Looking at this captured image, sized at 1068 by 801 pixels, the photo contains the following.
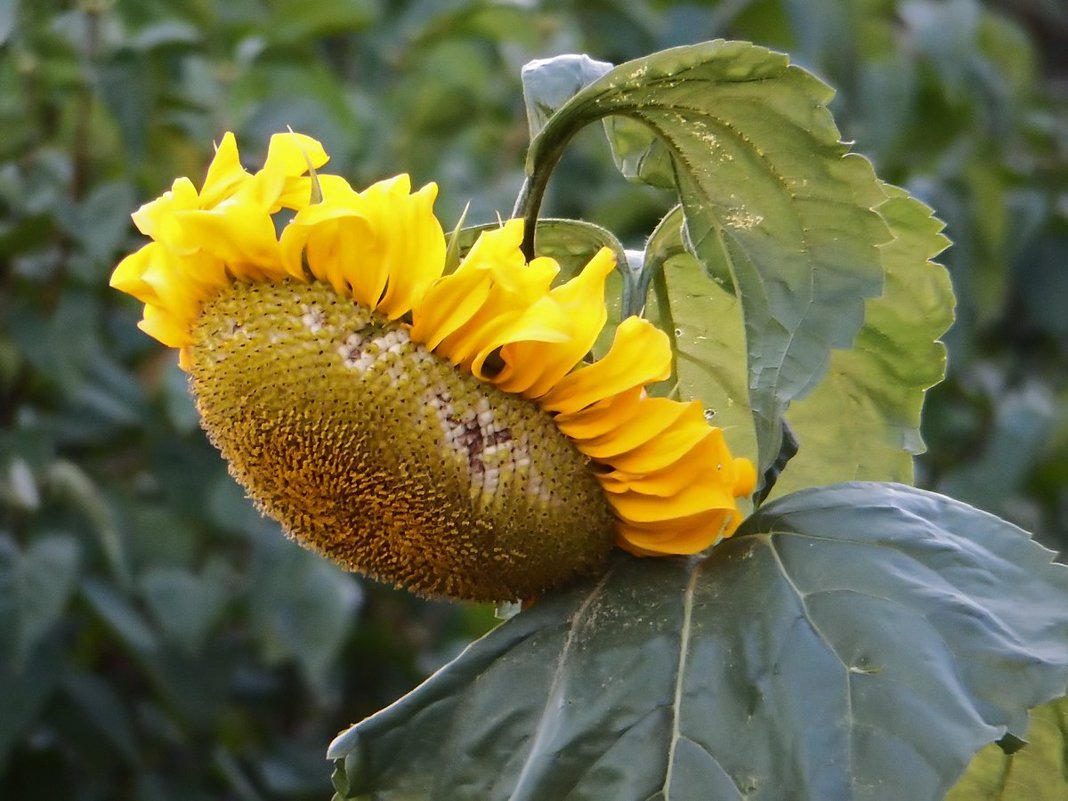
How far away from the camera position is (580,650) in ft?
1.95

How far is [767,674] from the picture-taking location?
0.57 metres

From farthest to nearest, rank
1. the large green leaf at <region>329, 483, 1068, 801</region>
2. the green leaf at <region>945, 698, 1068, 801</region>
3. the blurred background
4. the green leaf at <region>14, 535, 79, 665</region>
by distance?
the blurred background < the green leaf at <region>14, 535, 79, 665</region> < the green leaf at <region>945, 698, 1068, 801</region> < the large green leaf at <region>329, 483, 1068, 801</region>

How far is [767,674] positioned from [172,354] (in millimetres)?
1268

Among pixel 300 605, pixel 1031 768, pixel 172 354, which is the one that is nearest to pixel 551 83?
pixel 1031 768

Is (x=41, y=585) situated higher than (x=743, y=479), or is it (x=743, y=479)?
(x=743, y=479)

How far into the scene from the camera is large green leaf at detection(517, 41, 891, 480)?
1.91ft

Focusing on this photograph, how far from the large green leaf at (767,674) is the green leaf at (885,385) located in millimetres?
81

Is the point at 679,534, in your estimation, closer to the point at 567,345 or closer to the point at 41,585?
the point at 567,345

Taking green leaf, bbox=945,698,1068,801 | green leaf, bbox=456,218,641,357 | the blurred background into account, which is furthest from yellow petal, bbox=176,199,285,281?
the blurred background

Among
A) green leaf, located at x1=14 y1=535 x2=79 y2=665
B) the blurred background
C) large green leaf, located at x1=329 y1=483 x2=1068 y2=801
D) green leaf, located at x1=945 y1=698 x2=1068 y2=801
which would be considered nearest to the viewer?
large green leaf, located at x1=329 y1=483 x2=1068 y2=801

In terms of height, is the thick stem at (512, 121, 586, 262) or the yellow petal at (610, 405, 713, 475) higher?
the thick stem at (512, 121, 586, 262)

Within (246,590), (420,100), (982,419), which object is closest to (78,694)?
(246,590)

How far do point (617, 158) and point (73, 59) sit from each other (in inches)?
41.4

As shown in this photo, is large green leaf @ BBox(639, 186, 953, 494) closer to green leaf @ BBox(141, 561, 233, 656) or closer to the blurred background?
the blurred background
